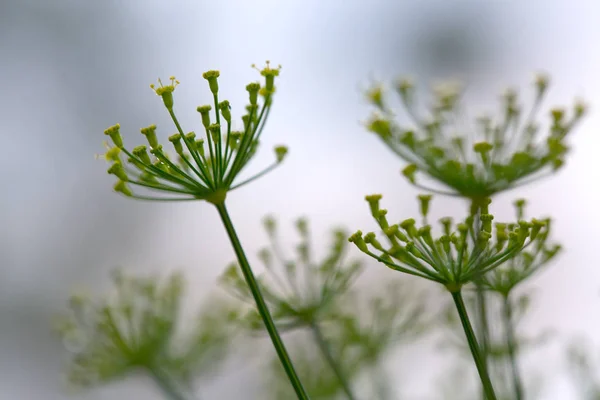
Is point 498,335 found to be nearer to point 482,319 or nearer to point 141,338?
point 482,319

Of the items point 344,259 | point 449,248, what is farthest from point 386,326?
point 449,248

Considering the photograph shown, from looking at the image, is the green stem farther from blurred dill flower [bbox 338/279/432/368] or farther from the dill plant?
blurred dill flower [bbox 338/279/432/368]

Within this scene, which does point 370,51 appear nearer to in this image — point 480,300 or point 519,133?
point 519,133

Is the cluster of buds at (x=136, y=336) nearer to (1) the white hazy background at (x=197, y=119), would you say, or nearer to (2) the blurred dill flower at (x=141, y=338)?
(2) the blurred dill flower at (x=141, y=338)

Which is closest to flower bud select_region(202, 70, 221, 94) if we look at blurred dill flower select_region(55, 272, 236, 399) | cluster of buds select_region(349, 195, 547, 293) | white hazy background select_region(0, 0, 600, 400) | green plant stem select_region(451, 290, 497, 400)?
cluster of buds select_region(349, 195, 547, 293)

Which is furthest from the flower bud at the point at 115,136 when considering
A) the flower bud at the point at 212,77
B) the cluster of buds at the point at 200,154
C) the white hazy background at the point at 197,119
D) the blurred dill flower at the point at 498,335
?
the white hazy background at the point at 197,119

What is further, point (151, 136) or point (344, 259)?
point (344, 259)

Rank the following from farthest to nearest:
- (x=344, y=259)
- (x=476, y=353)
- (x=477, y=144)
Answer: (x=344, y=259)
(x=477, y=144)
(x=476, y=353)
